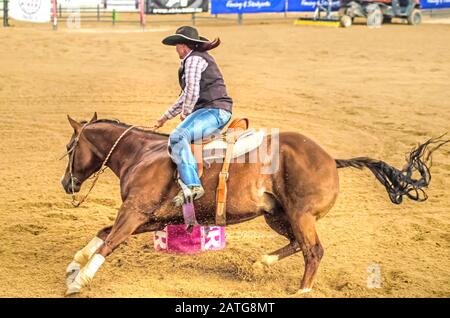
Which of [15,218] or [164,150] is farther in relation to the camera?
[15,218]

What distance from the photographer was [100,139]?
7758 millimetres

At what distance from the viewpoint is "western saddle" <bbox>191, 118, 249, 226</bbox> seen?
717cm

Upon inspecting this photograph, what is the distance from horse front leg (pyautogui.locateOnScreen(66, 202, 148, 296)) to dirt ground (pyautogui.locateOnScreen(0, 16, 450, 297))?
6.5 inches

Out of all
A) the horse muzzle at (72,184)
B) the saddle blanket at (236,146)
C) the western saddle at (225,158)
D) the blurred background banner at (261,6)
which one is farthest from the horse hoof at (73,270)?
the blurred background banner at (261,6)

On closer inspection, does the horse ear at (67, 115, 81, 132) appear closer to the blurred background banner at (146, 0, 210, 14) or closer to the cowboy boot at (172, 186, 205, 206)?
the cowboy boot at (172, 186, 205, 206)

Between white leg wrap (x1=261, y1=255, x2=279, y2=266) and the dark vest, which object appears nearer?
the dark vest

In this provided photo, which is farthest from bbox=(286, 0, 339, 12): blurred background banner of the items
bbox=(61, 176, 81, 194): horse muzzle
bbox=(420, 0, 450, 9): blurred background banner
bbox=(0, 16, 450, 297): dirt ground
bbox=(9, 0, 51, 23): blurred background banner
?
bbox=(61, 176, 81, 194): horse muzzle

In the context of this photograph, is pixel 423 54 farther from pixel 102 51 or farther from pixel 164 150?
pixel 164 150

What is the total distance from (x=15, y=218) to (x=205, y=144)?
129 inches

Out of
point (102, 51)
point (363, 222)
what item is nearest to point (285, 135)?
point (363, 222)

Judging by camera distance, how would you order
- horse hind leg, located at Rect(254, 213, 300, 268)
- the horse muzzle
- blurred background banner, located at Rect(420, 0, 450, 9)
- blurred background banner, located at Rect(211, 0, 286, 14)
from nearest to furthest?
1. horse hind leg, located at Rect(254, 213, 300, 268)
2. the horse muzzle
3. blurred background banner, located at Rect(211, 0, 286, 14)
4. blurred background banner, located at Rect(420, 0, 450, 9)

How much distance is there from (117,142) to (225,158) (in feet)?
3.71

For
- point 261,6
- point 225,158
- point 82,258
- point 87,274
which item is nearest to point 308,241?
point 225,158

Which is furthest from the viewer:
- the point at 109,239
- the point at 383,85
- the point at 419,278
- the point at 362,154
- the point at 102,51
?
the point at 102,51
